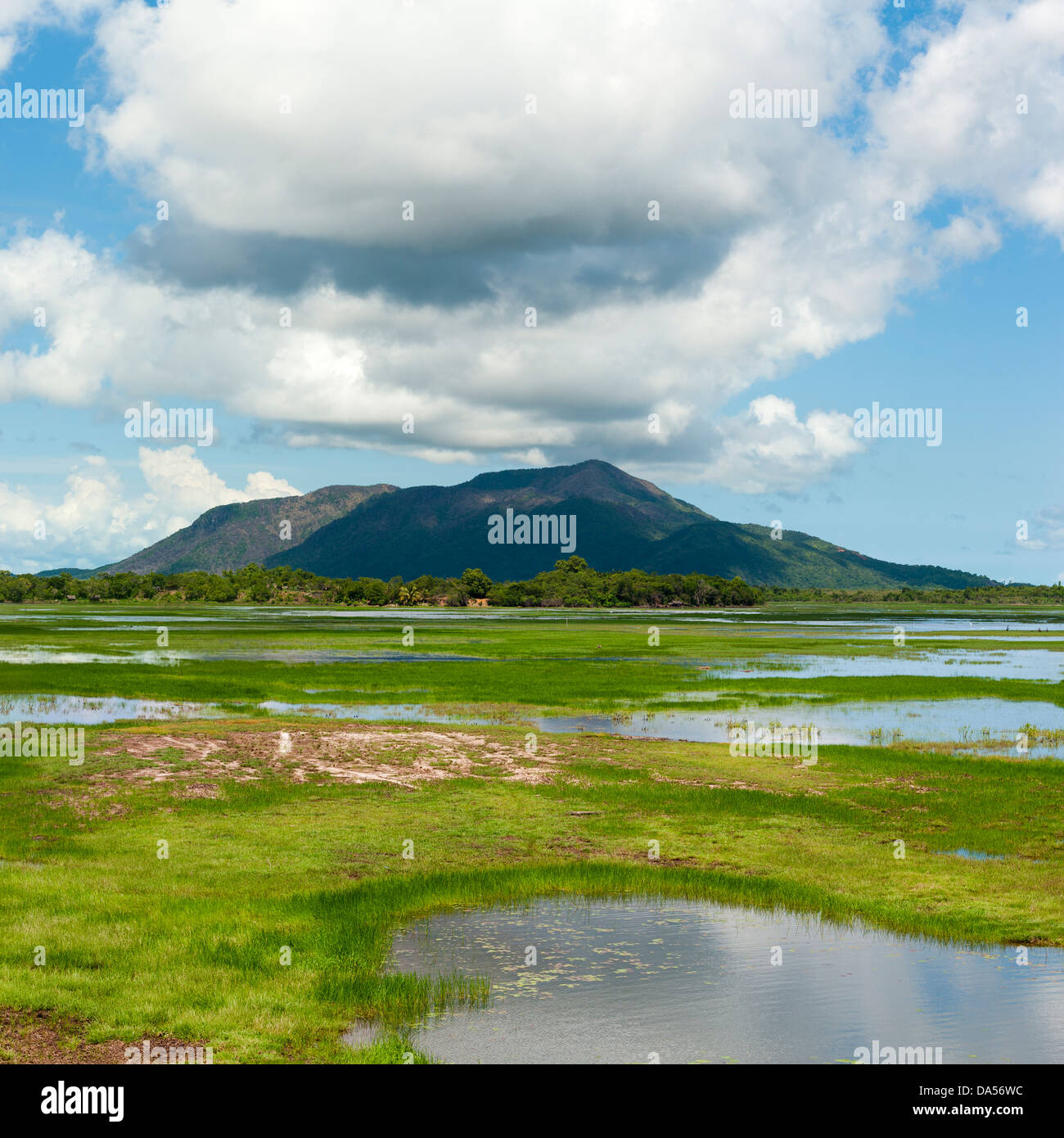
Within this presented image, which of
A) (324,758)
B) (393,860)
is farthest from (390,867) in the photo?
(324,758)

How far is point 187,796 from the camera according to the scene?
27219 mm

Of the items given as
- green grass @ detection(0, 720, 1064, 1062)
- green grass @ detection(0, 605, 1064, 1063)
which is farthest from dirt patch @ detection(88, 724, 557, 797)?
green grass @ detection(0, 720, 1064, 1062)

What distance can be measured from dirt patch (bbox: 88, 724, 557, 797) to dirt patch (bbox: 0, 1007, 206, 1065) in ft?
50.1

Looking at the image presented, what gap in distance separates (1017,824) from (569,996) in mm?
17328

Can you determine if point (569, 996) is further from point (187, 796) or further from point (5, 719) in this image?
point (5, 719)

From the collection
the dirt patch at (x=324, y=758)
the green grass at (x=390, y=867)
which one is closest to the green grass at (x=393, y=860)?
the green grass at (x=390, y=867)

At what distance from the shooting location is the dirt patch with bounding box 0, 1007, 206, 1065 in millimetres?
11586

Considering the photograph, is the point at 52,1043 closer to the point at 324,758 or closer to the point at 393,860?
the point at 393,860

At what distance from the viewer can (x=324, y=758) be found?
109ft

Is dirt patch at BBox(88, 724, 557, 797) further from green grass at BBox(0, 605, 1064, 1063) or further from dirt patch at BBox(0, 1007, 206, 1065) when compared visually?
dirt patch at BBox(0, 1007, 206, 1065)

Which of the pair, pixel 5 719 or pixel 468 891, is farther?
pixel 5 719
